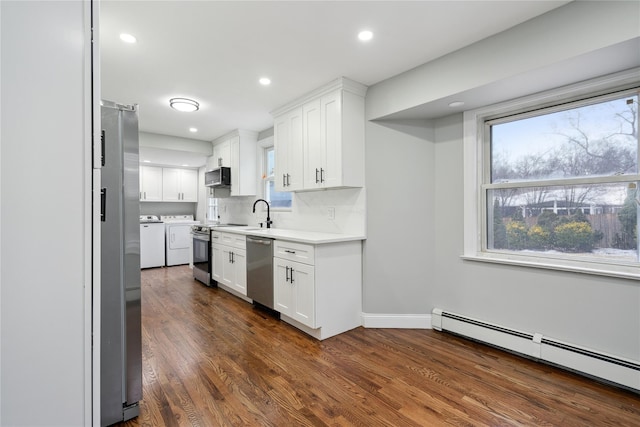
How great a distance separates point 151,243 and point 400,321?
17.1ft

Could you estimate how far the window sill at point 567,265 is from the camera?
2.02 m

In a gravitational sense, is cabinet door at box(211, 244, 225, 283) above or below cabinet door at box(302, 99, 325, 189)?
below

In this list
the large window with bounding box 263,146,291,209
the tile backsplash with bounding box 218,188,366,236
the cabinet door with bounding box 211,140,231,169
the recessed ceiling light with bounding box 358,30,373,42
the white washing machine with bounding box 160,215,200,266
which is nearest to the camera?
the recessed ceiling light with bounding box 358,30,373,42

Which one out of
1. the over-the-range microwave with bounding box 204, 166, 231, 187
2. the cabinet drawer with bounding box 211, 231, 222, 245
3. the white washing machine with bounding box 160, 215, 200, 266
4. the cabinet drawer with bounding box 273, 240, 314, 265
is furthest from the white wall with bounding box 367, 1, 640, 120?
the white washing machine with bounding box 160, 215, 200, 266

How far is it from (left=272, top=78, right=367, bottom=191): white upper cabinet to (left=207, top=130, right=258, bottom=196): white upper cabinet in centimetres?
155

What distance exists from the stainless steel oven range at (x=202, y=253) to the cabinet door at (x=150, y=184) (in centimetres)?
221

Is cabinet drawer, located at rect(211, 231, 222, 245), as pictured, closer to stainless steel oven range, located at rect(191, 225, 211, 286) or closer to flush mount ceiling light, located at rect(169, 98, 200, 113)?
stainless steel oven range, located at rect(191, 225, 211, 286)

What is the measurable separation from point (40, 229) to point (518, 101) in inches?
122

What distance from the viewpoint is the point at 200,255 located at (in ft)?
16.0

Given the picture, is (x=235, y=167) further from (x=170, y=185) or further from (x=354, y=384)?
(x=354, y=384)

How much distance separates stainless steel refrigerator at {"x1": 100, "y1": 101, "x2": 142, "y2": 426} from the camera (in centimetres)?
160

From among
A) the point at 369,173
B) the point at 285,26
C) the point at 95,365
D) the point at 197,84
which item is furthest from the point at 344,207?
the point at 95,365

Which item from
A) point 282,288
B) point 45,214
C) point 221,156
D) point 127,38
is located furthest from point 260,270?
point 221,156

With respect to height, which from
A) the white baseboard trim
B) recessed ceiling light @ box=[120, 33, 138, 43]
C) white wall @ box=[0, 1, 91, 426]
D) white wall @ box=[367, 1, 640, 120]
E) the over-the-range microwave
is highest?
recessed ceiling light @ box=[120, 33, 138, 43]
